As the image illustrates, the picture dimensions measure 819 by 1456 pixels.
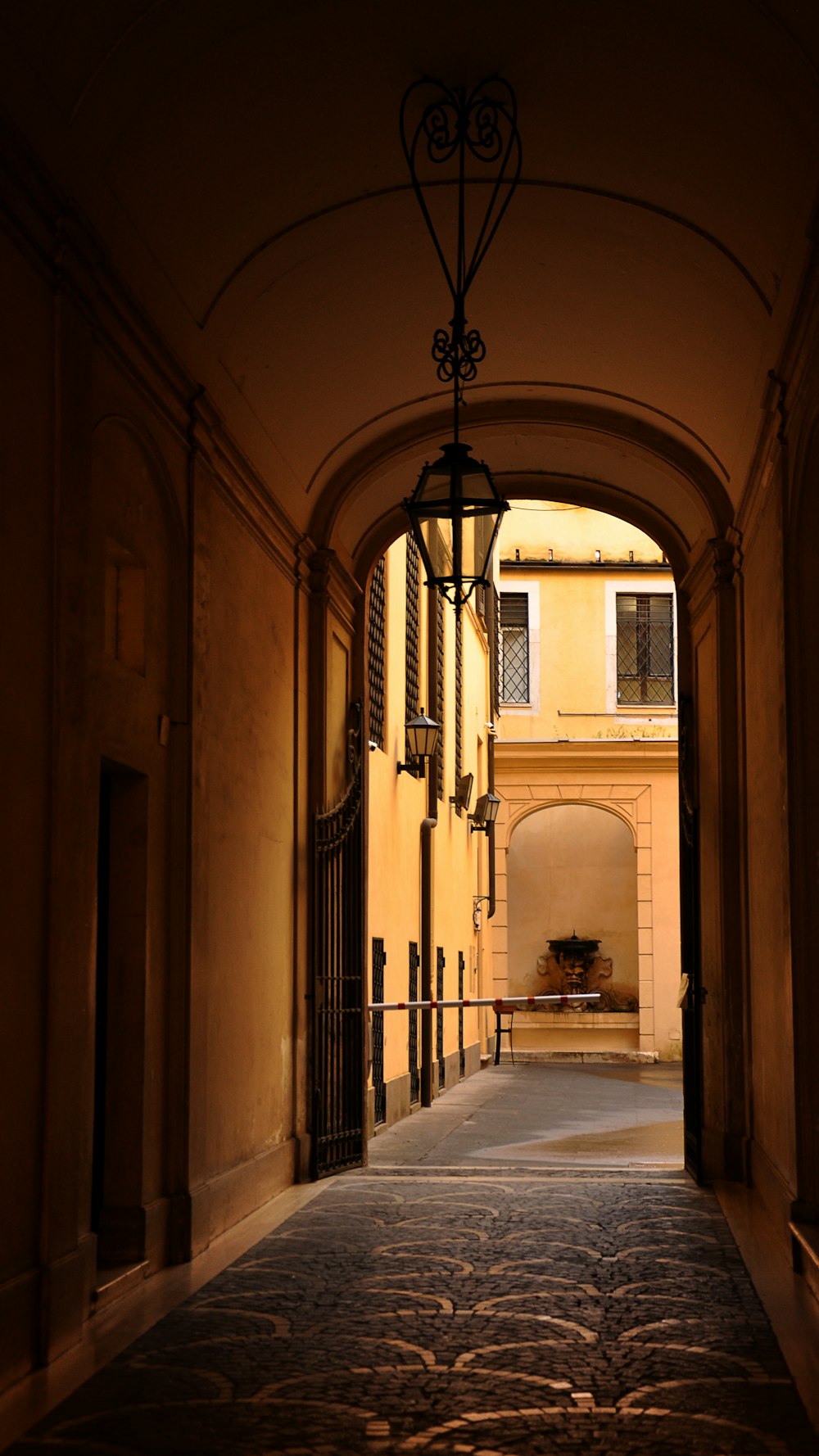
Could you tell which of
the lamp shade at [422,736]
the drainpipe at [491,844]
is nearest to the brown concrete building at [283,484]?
the lamp shade at [422,736]

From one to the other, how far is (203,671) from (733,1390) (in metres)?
4.22

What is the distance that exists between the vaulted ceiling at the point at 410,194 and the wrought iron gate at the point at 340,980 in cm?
230

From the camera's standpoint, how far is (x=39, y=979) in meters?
5.41

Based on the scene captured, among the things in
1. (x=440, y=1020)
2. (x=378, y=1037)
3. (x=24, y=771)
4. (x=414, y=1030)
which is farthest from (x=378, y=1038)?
(x=24, y=771)

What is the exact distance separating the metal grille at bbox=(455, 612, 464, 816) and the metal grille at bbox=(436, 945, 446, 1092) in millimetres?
2751

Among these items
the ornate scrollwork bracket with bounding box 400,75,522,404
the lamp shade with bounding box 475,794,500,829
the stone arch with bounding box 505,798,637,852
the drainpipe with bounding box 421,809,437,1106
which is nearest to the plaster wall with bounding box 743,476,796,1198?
the ornate scrollwork bracket with bounding box 400,75,522,404

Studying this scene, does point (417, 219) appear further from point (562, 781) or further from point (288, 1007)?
point (562, 781)

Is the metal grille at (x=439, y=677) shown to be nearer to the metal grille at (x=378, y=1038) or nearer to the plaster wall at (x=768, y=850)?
the metal grille at (x=378, y=1038)

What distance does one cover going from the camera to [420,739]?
15.4 m

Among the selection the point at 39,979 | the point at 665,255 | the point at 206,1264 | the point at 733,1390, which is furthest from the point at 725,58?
the point at 206,1264

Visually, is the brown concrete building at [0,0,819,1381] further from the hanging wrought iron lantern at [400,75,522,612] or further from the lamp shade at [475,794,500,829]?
the lamp shade at [475,794,500,829]

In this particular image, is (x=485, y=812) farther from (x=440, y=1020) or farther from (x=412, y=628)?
(x=412, y=628)

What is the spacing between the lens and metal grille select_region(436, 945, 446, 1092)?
729 inches

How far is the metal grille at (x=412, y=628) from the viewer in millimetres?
16766
